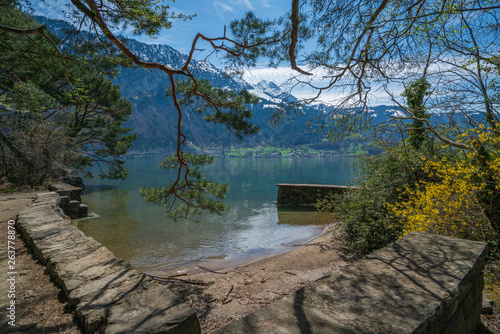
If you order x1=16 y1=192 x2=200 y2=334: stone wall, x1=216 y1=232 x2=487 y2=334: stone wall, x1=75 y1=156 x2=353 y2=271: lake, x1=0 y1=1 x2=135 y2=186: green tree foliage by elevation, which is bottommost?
x1=75 y1=156 x2=353 y2=271: lake

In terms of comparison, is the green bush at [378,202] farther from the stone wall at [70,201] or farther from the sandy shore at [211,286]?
the stone wall at [70,201]

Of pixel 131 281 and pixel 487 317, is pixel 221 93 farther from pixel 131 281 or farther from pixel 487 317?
pixel 487 317

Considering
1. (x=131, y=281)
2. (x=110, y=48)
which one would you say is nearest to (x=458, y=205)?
(x=131, y=281)

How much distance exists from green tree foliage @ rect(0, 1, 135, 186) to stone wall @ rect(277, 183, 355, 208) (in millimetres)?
10644

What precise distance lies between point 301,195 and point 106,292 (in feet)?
43.5

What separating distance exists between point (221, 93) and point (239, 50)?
1184 millimetres

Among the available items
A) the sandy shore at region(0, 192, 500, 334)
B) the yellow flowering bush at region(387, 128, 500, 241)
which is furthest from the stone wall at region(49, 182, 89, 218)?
the yellow flowering bush at region(387, 128, 500, 241)

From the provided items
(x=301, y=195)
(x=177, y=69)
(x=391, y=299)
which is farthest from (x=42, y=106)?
(x=301, y=195)

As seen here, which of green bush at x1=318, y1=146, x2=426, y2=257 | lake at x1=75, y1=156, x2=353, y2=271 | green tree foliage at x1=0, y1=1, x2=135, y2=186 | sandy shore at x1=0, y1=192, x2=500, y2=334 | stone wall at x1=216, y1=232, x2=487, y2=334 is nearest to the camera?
stone wall at x1=216, y1=232, x2=487, y2=334

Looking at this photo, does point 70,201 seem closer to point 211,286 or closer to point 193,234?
point 193,234

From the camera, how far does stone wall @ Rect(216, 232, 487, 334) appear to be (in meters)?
1.36

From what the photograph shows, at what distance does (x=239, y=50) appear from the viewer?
234 inches

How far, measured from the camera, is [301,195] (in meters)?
15.1

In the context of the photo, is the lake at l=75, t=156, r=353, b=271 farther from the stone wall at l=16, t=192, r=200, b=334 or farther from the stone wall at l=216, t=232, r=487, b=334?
the stone wall at l=216, t=232, r=487, b=334
